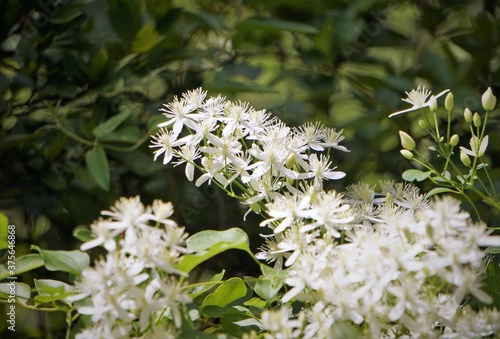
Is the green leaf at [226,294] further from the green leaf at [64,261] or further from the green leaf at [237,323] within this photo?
the green leaf at [64,261]

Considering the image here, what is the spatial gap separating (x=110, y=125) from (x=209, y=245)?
41 cm

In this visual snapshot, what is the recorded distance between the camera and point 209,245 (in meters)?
0.62

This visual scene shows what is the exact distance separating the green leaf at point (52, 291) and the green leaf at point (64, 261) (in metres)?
A: 0.02

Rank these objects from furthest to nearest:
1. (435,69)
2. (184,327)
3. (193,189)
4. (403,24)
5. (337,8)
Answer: (403,24), (337,8), (435,69), (193,189), (184,327)

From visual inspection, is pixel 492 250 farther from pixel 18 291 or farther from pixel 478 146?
pixel 18 291

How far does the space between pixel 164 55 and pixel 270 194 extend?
535mm

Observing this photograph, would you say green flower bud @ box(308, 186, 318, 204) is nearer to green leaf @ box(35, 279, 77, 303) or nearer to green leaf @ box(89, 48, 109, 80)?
green leaf @ box(35, 279, 77, 303)

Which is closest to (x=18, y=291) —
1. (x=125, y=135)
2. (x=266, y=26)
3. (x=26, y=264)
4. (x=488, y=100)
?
(x=26, y=264)

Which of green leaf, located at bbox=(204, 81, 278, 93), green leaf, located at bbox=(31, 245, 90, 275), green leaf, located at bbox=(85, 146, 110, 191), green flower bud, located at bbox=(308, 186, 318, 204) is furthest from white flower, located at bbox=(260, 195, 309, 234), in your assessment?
green leaf, located at bbox=(204, 81, 278, 93)

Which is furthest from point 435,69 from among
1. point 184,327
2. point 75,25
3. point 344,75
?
point 184,327

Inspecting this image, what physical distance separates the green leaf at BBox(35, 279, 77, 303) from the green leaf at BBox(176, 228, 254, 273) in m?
0.10

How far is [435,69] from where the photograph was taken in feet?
4.46

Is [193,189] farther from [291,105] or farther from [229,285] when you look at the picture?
[229,285]

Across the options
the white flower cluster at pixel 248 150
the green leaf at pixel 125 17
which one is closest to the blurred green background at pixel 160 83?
the green leaf at pixel 125 17
